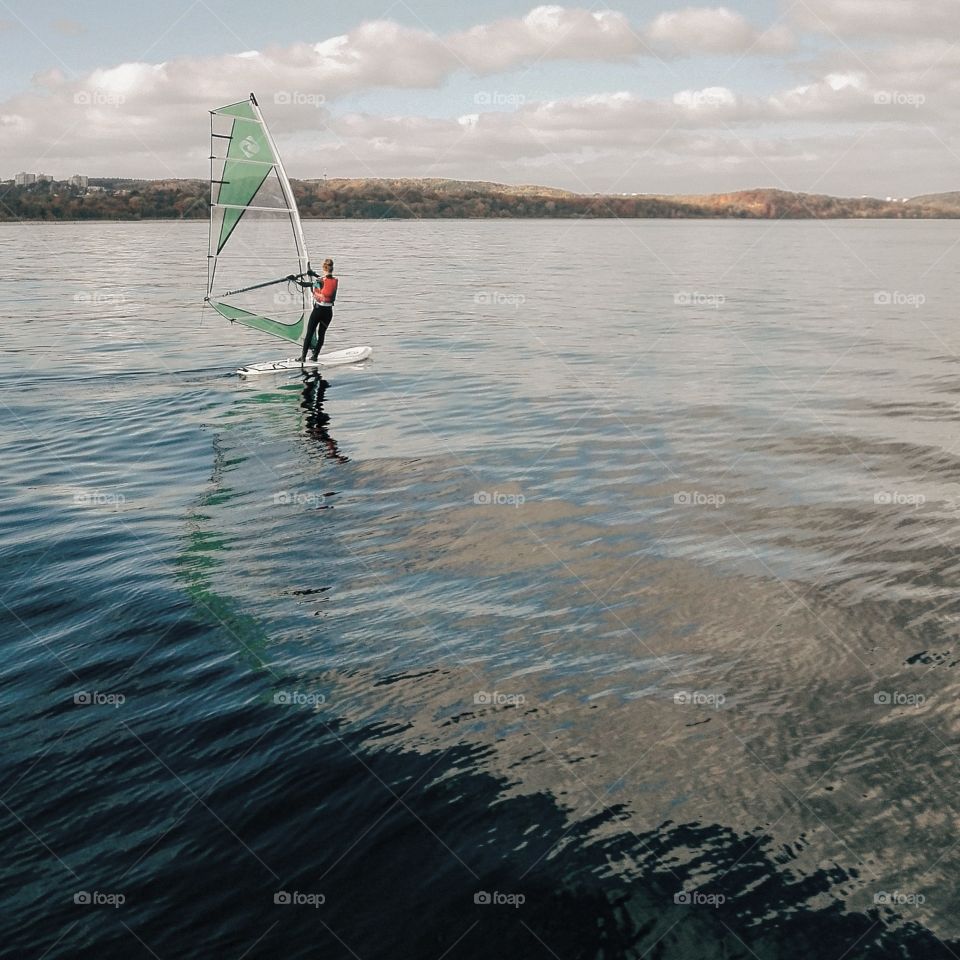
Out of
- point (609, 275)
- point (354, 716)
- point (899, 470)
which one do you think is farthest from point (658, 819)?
point (609, 275)

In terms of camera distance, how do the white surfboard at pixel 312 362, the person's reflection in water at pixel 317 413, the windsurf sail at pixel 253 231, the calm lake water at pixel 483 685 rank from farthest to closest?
the white surfboard at pixel 312 362 → the windsurf sail at pixel 253 231 → the person's reflection in water at pixel 317 413 → the calm lake water at pixel 483 685

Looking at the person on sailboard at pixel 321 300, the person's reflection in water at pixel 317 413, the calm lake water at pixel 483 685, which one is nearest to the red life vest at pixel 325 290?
the person on sailboard at pixel 321 300

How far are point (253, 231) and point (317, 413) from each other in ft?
20.6

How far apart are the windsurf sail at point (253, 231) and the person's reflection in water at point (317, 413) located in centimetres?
225

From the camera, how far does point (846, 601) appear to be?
1084 cm

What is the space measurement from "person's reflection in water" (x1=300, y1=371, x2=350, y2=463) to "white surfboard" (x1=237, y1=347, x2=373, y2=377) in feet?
1.81

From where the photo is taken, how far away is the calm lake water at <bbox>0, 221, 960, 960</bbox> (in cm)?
623

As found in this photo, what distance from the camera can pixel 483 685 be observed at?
9.05 m

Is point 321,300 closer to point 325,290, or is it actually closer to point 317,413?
point 325,290

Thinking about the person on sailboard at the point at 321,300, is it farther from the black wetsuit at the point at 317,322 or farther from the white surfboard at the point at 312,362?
A: the white surfboard at the point at 312,362

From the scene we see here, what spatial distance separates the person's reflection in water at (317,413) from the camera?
1897 cm

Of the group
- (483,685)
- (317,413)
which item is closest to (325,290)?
(317,413)

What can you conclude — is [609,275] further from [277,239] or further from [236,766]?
[236,766]

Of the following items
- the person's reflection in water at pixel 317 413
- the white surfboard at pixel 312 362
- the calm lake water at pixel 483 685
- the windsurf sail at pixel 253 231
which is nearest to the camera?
the calm lake water at pixel 483 685
